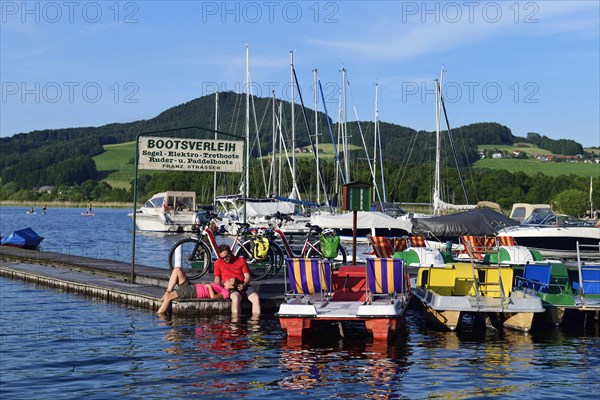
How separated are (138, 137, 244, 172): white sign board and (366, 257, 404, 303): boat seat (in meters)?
8.02

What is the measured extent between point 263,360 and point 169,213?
5927 centimetres

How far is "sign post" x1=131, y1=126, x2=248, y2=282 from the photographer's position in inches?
945

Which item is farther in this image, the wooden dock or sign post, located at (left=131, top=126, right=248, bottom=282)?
sign post, located at (left=131, top=126, right=248, bottom=282)

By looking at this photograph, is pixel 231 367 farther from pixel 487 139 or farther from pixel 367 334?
pixel 487 139

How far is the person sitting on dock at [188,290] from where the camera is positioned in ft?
66.5

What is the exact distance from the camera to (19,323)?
64.9ft

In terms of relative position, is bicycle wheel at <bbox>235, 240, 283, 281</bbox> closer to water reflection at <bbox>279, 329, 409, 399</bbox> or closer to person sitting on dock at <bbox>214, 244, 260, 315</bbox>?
person sitting on dock at <bbox>214, 244, 260, 315</bbox>

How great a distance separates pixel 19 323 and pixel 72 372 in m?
5.80

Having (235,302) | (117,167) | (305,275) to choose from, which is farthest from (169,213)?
(117,167)

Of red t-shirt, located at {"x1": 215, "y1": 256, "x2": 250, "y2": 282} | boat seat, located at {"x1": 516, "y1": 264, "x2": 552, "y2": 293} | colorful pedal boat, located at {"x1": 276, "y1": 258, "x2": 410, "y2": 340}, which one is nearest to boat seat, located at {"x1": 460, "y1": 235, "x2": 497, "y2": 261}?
boat seat, located at {"x1": 516, "y1": 264, "x2": 552, "y2": 293}

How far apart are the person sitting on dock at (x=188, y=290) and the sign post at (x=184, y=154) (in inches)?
134

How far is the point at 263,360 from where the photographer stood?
51.8 ft

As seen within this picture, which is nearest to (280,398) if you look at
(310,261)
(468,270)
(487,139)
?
(310,261)

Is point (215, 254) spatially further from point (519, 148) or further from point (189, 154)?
point (519, 148)
